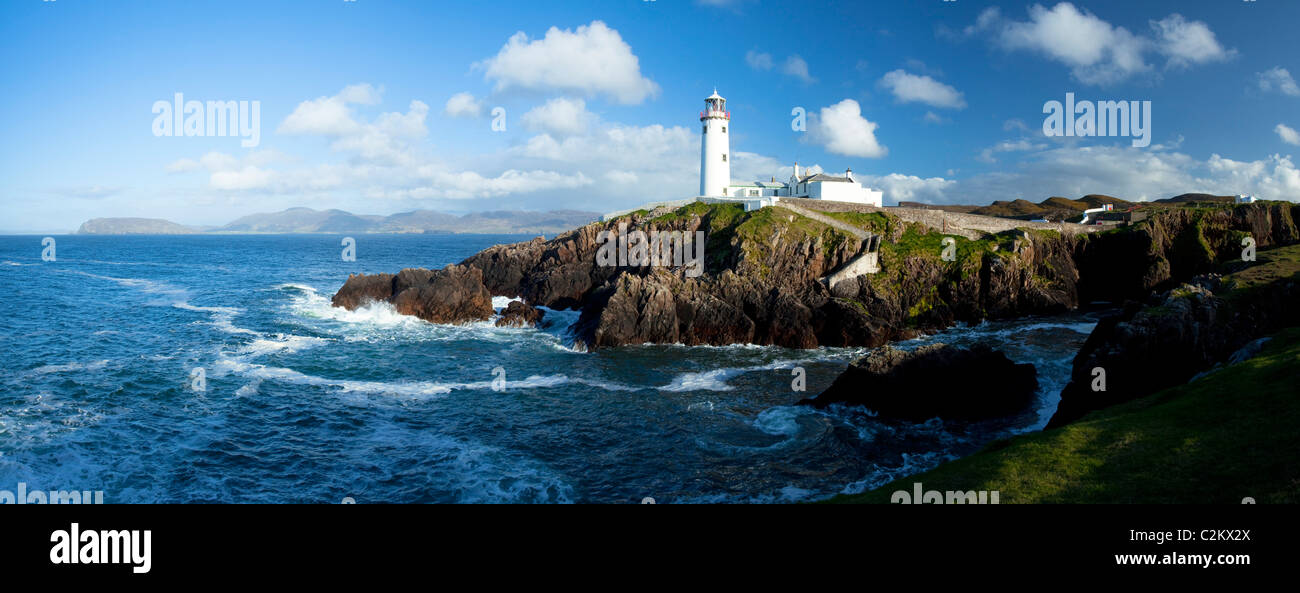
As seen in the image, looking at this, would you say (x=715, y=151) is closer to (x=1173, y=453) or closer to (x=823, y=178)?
(x=823, y=178)

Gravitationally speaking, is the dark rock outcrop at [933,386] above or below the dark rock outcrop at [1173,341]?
below

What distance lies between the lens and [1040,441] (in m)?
18.4

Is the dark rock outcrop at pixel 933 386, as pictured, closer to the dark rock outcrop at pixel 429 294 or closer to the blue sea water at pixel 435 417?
the blue sea water at pixel 435 417

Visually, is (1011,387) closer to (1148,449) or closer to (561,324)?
(1148,449)

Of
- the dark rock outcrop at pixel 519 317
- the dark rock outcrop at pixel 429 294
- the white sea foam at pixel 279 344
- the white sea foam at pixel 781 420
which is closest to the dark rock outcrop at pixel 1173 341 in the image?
the white sea foam at pixel 781 420

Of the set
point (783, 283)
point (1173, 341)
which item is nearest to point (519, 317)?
point (783, 283)

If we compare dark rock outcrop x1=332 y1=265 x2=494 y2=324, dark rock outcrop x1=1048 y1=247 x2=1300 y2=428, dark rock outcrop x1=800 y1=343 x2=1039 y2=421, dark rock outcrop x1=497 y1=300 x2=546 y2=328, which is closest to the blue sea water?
dark rock outcrop x1=800 y1=343 x2=1039 y2=421

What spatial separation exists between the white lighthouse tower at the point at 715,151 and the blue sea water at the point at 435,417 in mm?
34983

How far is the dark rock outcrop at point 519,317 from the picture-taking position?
178 ft

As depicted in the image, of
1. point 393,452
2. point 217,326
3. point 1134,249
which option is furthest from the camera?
point 1134,249

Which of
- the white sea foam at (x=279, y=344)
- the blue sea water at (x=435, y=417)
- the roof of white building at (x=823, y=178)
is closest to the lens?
the blue sea water at (x=435, y=417)
